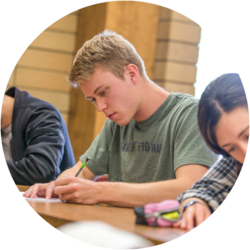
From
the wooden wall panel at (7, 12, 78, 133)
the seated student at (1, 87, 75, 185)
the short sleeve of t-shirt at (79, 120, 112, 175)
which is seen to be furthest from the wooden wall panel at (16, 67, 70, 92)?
the short sleeve of t-shirt at (79, 120, 112, 175)

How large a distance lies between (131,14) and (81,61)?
0.90 m

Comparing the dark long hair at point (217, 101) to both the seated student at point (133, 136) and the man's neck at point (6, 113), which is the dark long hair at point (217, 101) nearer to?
the seated student at point (133, 136)

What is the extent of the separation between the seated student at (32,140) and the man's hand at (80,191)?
38 centimetres

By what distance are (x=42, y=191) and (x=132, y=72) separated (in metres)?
0.44

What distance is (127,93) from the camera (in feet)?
3.25

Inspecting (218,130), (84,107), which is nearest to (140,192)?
(218,130)

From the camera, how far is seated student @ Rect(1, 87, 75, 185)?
121 cm

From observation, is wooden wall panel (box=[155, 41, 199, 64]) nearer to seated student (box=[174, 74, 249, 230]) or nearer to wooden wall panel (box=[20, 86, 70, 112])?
seated student (box=[174, 74, 249, 230])

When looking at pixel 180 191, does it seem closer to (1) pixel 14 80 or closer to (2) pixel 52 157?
(2) pixel 52 157

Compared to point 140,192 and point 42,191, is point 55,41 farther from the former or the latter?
point 140,192

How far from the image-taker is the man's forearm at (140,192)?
777 millimetres

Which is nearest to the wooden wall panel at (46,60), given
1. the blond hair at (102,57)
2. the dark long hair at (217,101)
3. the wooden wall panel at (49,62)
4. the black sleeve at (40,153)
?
the wooden wall panel at (49,62)

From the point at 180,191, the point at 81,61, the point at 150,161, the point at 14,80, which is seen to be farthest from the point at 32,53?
the point at 180,191

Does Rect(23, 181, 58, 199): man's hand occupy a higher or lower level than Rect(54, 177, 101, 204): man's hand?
lower
